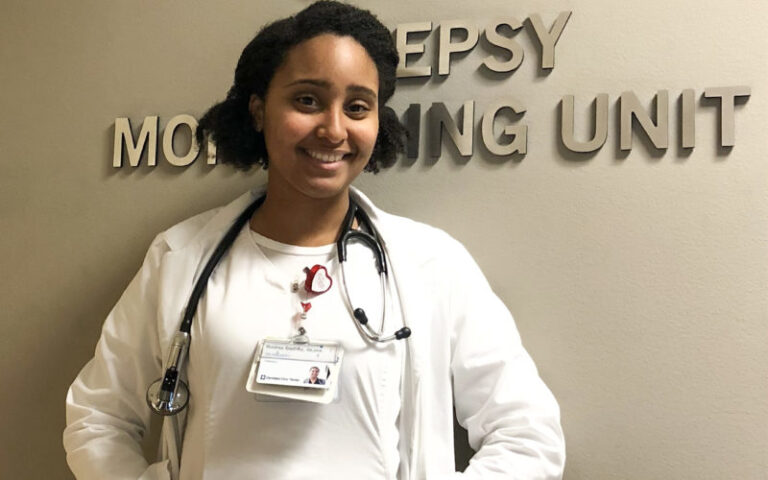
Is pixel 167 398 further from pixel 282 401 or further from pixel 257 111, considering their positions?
pixel 257 111

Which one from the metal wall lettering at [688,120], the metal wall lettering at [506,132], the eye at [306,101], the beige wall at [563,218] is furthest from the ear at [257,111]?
the metal wall lettering at [688,120]

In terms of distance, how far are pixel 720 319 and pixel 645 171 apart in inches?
13.7

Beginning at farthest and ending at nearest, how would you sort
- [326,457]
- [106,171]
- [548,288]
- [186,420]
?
[106,171] < [548,288] < [186,420] < [326,457]

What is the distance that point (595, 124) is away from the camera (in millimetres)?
1478

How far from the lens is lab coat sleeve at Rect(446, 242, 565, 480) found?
4.11 ft

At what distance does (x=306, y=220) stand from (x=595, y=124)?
0.67 metres

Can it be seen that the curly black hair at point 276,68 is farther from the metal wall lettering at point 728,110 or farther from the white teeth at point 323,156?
the metal wall lettering at point 728,110

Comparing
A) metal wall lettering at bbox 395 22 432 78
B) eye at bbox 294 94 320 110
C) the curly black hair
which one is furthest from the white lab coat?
metal wall lettering at bbox 395 22 432 78

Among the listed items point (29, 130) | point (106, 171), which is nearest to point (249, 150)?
point (106, 171)

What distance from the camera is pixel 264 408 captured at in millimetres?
1235

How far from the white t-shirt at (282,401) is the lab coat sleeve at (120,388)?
140 millimetres

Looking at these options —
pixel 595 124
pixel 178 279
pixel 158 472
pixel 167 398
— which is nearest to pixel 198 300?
pixel 178 279

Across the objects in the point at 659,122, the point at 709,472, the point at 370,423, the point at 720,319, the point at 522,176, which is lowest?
the point at 709,472

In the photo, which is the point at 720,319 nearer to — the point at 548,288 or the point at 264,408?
the point at 548,288
